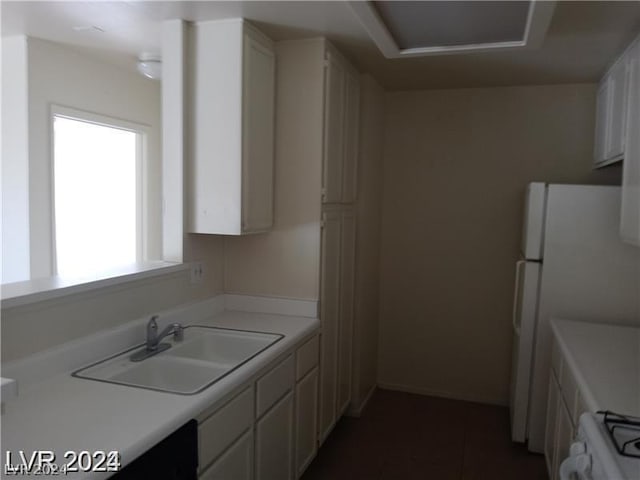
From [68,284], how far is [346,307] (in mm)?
1829

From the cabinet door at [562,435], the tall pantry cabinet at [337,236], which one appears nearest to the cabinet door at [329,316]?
the tall pantry cabinet at [337,236]

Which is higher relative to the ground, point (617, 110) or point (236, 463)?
point (617, 110)

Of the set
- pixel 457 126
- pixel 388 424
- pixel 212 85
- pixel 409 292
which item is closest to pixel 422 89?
pixel 457 126

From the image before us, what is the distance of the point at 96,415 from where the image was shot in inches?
60.6

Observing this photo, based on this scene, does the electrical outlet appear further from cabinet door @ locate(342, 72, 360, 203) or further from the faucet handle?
cabinet door @ locate(342, 72, 360, 203)

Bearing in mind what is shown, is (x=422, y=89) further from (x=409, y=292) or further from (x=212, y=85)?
(x=212, y=85)

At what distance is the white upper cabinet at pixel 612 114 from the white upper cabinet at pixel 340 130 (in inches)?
59.1

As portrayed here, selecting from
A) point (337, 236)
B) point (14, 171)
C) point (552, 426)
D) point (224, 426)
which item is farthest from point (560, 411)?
point (14, 171)

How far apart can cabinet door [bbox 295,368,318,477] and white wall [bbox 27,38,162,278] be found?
5.94ft

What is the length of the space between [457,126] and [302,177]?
161 centimetres

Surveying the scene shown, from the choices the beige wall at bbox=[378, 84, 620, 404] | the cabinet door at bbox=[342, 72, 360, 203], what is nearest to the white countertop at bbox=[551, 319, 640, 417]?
the beige wall at bbox=[378, 84, 620, 404]

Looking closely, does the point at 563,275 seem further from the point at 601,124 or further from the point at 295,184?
the point at 295,184

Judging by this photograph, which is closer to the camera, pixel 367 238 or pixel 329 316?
pixel 329 316

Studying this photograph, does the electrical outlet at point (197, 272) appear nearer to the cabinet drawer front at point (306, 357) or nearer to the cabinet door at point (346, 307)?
the cabinet drawer front at point (306, 357)
